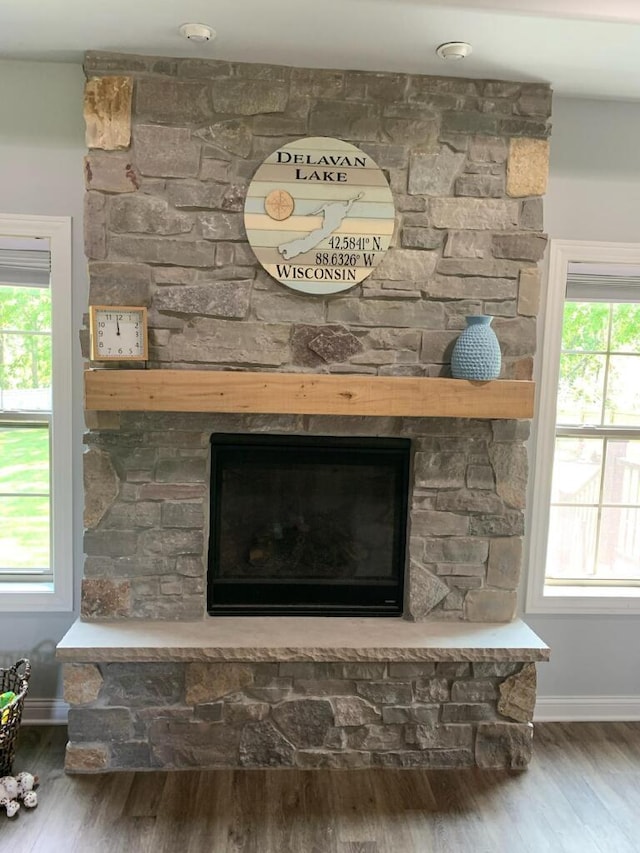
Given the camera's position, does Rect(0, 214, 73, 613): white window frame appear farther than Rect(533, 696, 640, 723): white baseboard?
No

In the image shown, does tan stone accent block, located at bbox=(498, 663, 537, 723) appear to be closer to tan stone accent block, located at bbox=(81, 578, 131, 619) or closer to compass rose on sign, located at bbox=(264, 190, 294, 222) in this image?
tan stone accent block, located at bbox=(81, 578, 131, 619)

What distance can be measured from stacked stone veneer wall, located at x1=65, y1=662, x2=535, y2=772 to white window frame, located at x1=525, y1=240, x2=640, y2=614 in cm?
48

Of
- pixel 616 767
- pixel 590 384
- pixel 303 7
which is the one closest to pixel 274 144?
pixel 303 7

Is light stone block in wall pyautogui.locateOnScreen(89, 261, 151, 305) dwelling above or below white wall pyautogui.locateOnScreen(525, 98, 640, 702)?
below

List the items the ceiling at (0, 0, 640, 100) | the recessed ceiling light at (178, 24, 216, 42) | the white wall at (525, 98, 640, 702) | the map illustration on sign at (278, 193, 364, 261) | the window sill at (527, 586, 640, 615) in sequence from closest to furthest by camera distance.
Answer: the ceiling at (0, 0, 640, 100) → the recessed ceiling light at (178, 24, 216, 42) → the map illustration on sign at (278, 193, 364, 261) → the white wall at (525, 98, 640, 702) → the window sill at (527, 586, 640, 615)

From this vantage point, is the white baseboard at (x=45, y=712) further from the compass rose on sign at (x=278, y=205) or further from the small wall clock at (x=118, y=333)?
the compass rose on sign at (x=278, y=205)

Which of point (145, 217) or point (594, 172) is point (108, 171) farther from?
point (594, 172)

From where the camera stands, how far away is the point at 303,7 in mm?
1944

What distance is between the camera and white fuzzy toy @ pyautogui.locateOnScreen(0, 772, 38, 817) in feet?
7.23

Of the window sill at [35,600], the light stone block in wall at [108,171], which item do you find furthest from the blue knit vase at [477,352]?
the window sill at [35,600]

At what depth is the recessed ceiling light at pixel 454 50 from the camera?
2.14 metres

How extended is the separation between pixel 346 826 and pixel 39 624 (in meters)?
1.47

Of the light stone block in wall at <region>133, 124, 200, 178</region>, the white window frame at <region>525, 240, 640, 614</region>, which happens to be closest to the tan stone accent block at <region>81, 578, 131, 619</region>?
the light stone block in wall at <region>133, 124, 200, 178</region>

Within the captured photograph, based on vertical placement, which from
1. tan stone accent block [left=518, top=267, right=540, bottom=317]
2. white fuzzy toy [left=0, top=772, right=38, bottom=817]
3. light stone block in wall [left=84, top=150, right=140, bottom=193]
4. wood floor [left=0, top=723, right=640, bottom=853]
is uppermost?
light stone block in wall [left=84, top=150, right=140, bottom=193]
